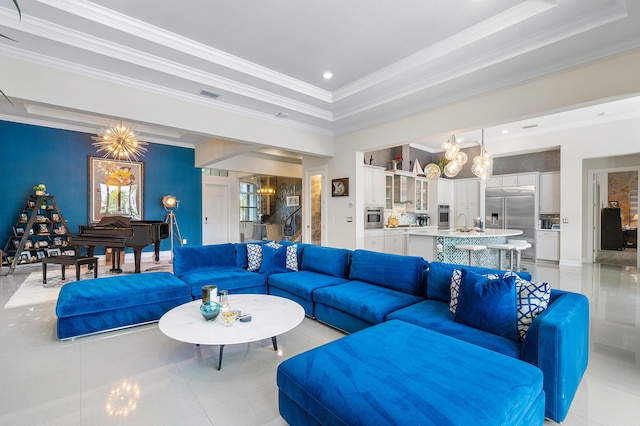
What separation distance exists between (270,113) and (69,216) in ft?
16.8

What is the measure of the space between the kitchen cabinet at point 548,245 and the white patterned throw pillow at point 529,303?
21.5 ft

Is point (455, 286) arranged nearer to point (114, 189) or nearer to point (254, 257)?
point (254, 257)

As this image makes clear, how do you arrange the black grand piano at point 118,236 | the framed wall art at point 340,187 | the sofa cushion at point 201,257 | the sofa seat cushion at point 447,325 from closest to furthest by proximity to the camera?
the sofa seat cushion at point 447,325 → the sofa cushion at point 201,257 → the black grand piano at point 118,236 → the framed wall art at point 340,187

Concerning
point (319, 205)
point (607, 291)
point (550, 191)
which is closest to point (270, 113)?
point (319, 205)

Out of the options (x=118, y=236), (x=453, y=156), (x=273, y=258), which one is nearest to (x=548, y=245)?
(x=453, y=156)

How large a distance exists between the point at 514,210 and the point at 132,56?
28.7ft

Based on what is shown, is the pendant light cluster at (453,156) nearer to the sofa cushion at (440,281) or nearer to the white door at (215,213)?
the sofa cushion at (440,281)

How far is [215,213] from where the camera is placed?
372 inches

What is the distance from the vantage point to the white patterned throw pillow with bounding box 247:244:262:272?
440 centimetres

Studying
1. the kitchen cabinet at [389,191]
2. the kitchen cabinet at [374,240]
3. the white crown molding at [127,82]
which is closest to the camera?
the white crown molding at [127,82]

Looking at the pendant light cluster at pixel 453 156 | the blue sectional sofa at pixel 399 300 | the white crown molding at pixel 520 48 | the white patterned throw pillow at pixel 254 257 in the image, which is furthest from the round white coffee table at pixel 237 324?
the pendant light cluster at pixel 453 156

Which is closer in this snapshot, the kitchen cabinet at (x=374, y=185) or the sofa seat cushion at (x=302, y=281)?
the sofa seat cushion at (x=302, y=281)

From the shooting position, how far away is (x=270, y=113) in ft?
17.3

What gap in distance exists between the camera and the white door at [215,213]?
9.23 meters
